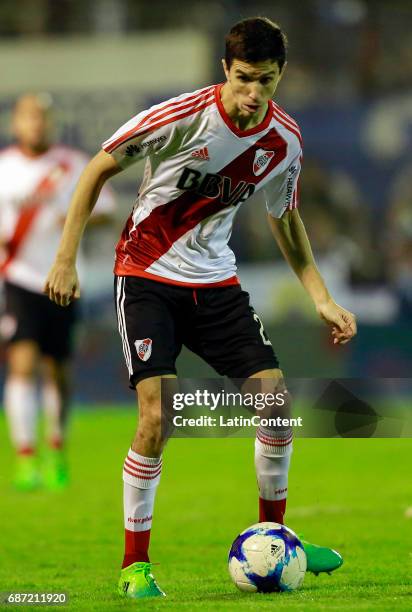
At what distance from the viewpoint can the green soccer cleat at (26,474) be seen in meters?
9.78

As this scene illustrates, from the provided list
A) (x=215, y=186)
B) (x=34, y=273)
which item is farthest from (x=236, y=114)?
(x=34, y=273)

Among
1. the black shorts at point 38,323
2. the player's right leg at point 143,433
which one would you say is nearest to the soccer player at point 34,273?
the black shorts at point 38,323

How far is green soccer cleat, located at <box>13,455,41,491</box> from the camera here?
9.78 metres

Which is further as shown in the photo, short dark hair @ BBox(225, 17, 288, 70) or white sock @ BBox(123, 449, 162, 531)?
white sock @ BBox(123, 449, 162, 531)

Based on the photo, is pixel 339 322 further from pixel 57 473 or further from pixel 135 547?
pixel 57 473

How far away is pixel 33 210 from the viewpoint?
416 inches

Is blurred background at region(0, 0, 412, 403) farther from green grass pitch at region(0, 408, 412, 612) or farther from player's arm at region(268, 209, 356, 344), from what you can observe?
player's arm at region(268, 209, 356, 344)

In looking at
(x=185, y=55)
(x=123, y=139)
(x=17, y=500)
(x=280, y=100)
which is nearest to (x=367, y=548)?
(x=123, y=139)

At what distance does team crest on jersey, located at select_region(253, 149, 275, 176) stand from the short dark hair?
431 mm

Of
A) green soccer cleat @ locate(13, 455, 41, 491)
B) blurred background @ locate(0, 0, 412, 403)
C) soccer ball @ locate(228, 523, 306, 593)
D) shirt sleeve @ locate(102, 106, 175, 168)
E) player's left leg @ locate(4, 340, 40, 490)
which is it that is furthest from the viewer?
blurred background @ locate(0, 0, 412, 403)

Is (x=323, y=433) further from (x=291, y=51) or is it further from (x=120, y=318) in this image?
(x=291, y=51)

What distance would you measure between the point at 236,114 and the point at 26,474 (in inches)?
196

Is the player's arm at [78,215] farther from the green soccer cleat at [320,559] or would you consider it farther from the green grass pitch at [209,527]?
the green soccer cleat at [320,559]

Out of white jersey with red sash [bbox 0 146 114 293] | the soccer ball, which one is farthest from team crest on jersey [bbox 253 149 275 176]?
white jersey with red sash [bbox 0 146 114 293]
